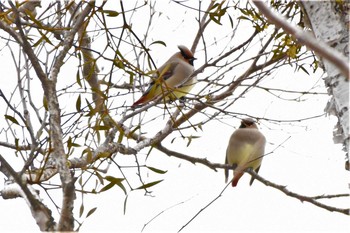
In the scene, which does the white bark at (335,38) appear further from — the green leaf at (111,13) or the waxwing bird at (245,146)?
the waxwing bird at (245,146)

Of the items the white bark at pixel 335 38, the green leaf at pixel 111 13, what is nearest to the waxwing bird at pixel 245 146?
the green leaf at pixel 111 13

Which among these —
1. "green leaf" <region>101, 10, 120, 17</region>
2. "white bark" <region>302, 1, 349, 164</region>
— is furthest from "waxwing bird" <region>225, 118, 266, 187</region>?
"white bark" <region>302, 1, 349, 164</region>

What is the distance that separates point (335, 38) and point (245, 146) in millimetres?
2884

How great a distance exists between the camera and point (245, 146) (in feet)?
14.0

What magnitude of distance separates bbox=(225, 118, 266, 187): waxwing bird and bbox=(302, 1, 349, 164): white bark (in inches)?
102

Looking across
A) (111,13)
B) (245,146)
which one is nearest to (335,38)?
(111,13)

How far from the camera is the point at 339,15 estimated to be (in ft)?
4.83

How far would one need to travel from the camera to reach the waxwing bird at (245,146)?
4.15 meters

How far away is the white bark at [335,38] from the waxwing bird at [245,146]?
2.58 m

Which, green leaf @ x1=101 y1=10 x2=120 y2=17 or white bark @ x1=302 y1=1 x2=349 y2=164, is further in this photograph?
green leaf @ x1=101 y1=10 x2=120 y2=17

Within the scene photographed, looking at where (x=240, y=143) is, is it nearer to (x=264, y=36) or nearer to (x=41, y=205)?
(x=264, y=36)

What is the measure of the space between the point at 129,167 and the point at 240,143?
2138 millimetres

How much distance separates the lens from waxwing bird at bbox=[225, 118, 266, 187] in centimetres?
415

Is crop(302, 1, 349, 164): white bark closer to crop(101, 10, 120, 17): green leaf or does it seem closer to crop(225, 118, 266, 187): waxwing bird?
crop(101, 10, 120, 17): green leaf
